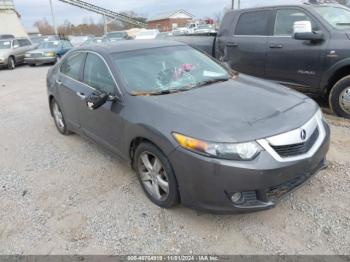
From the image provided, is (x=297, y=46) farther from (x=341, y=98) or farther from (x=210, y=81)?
(x=210, y=81)

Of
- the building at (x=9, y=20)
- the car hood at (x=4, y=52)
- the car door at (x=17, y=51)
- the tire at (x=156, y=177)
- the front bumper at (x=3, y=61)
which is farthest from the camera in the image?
the building at (x=9, y=20)

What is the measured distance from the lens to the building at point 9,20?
35.8m

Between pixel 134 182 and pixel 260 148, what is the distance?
5.66ft

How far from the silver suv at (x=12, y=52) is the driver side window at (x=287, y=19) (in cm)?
1492

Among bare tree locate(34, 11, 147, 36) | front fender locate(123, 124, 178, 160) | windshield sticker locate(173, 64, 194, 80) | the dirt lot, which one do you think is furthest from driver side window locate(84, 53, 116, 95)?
bare tree locate(34, 11, 147, 36)

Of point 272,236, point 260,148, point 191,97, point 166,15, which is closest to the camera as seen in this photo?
point 260,148

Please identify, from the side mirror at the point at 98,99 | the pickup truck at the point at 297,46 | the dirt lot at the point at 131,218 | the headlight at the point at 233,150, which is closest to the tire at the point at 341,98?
the pickup truck at the point at 297,46

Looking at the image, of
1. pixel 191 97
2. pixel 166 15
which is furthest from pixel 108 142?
pixel 166 15

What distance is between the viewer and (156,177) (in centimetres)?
314

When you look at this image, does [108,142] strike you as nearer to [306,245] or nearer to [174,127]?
[174,127]

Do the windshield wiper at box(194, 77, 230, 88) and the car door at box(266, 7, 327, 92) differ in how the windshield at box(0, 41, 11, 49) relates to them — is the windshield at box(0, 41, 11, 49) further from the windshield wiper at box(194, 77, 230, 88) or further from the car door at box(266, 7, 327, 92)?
the windshield wiper at box(194, 77, 230, 88)

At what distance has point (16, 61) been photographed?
17562 mm

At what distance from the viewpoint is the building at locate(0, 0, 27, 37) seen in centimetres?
3575

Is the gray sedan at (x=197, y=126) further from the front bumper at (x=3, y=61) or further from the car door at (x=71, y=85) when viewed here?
the front bumper at (x=3, y=61)
